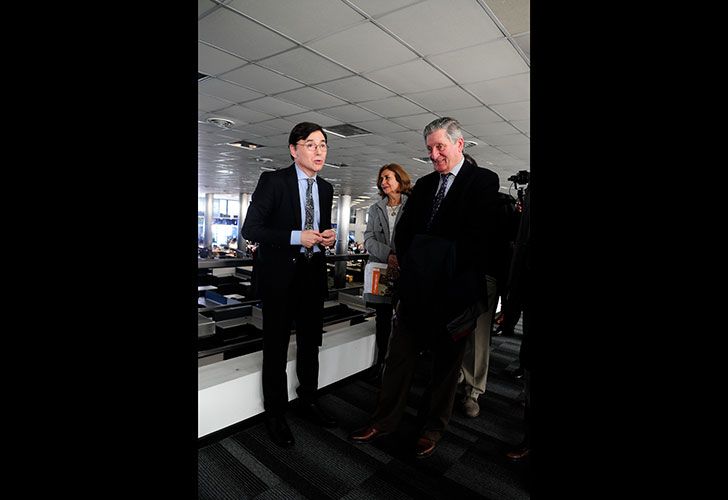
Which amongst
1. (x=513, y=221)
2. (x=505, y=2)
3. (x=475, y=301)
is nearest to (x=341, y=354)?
(x=475, y=301)

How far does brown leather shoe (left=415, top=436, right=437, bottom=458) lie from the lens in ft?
5.60

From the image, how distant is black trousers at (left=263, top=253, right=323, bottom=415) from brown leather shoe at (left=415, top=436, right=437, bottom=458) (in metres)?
0.69

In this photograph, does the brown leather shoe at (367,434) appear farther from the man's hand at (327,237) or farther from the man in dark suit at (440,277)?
the man's hand at (327,237)

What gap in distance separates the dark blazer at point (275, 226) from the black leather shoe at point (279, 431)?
651mm

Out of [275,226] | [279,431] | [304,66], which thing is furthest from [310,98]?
[279,431]

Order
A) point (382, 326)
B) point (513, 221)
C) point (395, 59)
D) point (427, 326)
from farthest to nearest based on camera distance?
point (395, 59) < point (382, 326) < point (513, 221) < point (427, 326)

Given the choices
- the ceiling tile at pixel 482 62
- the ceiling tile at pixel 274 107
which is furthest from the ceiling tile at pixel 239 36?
the ceiling tile at pixel 482 62
